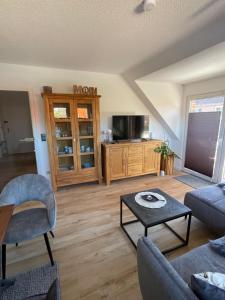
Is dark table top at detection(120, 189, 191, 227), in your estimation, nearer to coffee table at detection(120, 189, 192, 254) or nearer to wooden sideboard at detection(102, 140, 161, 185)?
coffee table at detection(120, 189, 192, 254)

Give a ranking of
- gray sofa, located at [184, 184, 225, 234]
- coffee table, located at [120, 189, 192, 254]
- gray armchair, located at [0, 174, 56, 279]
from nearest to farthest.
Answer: gray armchair, located at [0, 174, 56, 279] < coffee table, located at [120, 189, 192, 254] < gray sofa, located at [184, 184, 225, 234]

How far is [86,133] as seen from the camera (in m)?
3.31

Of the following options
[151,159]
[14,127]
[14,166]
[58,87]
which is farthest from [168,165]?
[14,127]

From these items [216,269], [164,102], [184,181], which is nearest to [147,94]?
[164,102]

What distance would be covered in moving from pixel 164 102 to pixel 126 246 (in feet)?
10.4

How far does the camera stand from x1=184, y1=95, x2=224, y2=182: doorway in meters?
3.27

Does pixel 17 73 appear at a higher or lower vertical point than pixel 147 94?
higher

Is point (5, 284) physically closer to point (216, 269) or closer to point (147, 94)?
point (216, 269)

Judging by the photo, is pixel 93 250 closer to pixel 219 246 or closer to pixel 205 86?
pixel 219 246

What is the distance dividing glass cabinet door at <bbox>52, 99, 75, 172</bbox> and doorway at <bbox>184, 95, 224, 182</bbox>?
2830mm

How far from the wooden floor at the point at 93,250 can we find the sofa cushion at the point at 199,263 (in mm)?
499

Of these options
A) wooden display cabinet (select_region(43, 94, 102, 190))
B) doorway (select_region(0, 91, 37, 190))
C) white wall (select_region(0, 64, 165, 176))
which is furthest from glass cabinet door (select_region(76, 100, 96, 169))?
doorway (select_region(0, 91, 37, 190))

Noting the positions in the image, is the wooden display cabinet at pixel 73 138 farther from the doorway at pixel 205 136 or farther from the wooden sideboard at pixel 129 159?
the doorway at pixel 205 136

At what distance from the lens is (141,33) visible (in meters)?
1.82
